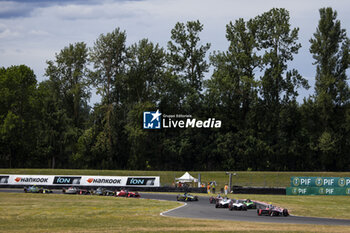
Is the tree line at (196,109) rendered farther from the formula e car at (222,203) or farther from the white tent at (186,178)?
the formula e car at (222,203)

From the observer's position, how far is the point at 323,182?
194 ft

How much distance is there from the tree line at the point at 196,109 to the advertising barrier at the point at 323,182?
83.6 ft

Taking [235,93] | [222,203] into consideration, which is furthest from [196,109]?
[222,203]

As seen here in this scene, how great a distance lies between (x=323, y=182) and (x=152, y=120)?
1546 inches

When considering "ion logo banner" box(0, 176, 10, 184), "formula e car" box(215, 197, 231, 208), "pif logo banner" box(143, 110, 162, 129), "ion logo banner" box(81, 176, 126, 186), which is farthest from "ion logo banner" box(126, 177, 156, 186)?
"formula e car" box(215, 197, 231, 208)

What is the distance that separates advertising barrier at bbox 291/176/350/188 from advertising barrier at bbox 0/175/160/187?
19301mm

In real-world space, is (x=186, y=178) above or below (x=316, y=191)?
above

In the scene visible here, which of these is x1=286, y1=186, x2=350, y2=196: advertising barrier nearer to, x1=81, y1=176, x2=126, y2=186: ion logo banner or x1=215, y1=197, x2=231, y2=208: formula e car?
x1=215, y1=197, x2=231, y2=208: formula e car

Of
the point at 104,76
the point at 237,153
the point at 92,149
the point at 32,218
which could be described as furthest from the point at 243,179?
the point at 32,218

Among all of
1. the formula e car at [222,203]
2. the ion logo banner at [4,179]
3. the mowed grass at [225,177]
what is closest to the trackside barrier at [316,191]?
the mowed grass at [225,177]

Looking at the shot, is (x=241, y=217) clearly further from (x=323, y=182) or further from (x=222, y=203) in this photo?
(x=323, y=182)

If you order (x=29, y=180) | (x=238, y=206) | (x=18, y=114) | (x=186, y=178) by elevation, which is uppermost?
(x=18, y=114)

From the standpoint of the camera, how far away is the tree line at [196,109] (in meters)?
86.1

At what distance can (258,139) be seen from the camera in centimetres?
8706
